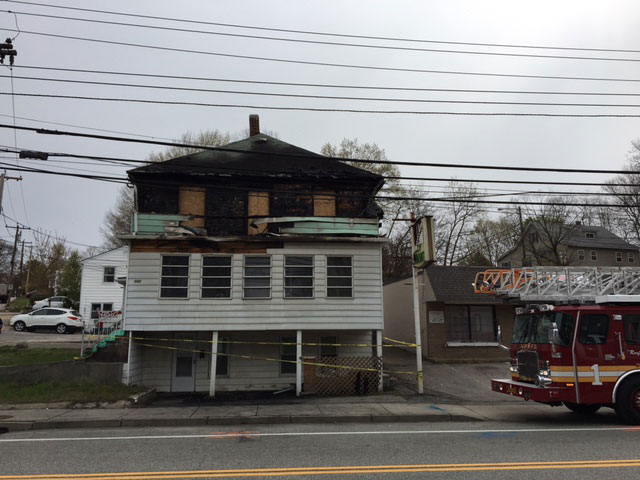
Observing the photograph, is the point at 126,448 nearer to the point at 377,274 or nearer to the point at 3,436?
the point at 3,436

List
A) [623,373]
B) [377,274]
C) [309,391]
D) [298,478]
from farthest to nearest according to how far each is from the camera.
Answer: [377,274] < [309,391] < [623,373] < [298,478]

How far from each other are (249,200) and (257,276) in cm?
328

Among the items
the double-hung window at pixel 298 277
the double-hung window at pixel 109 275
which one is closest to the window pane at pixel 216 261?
the double-hung window at pixel 298 277

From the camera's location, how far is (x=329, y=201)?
17328 mm

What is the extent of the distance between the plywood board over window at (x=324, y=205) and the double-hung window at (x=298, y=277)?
2227mm

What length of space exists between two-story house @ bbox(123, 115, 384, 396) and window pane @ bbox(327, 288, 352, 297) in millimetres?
34

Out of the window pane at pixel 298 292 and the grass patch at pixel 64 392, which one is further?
the window pane at pixel 298 292

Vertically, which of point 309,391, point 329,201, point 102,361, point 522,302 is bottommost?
point 309,391

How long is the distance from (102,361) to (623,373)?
14.2 m

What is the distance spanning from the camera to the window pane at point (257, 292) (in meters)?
15.3

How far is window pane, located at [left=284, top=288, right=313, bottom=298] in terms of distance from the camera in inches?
606

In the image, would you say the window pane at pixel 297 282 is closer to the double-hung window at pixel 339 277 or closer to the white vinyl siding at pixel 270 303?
the white vinyl siding at pixel 270 303

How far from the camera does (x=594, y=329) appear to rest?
9547mm

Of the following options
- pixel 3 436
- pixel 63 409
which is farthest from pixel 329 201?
pixel 3 436
